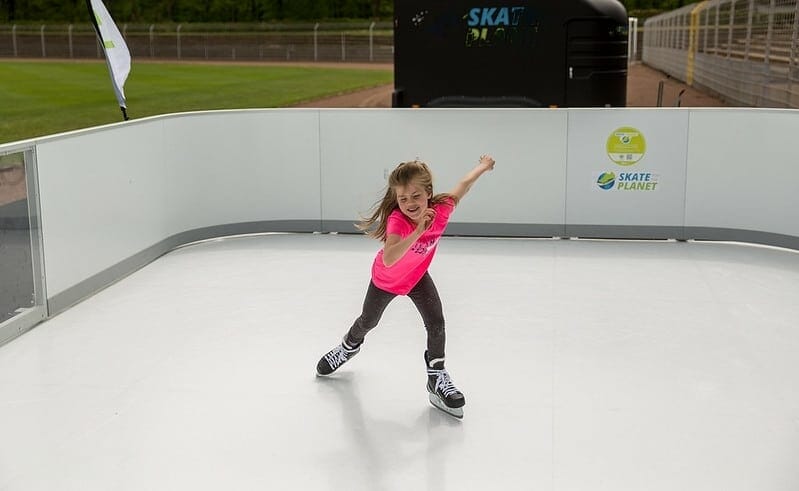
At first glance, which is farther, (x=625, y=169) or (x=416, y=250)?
(x=625, y=169)

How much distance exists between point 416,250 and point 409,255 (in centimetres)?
5

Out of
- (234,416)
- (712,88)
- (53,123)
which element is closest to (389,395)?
(234,416)

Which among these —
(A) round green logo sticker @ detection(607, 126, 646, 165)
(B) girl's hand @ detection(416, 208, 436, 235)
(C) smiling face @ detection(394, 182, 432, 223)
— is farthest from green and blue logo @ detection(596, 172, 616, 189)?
(B) girl's hand @ detection(416, 208, 436, 235)

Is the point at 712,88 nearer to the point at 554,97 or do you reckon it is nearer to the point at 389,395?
the point at 554,97

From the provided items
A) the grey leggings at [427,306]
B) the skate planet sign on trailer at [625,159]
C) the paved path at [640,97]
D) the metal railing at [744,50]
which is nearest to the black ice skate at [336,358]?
the grey leggings at [427,306]

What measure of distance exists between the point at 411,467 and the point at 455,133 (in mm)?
6411

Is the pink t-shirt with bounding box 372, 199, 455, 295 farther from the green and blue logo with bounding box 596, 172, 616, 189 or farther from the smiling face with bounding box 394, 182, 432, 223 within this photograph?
the green and blue logo with bounding box 596, 172, 616, 189

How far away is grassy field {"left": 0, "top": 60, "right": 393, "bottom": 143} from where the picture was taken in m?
25.6

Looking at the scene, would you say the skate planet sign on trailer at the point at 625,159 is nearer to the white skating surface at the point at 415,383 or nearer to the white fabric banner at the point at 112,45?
the white skating surface at the point at 415,383

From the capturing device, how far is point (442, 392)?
18.5 feet

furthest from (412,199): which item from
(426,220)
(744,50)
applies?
(744,50)

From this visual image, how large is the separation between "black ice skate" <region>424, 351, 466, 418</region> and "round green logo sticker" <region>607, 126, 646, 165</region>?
219 inches

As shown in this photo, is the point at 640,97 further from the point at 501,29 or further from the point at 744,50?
the point at 501,29

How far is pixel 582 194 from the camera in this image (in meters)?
10.7
